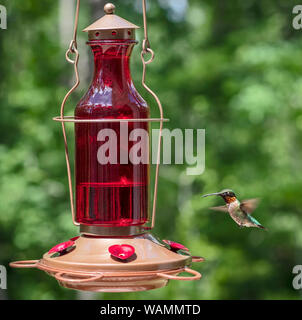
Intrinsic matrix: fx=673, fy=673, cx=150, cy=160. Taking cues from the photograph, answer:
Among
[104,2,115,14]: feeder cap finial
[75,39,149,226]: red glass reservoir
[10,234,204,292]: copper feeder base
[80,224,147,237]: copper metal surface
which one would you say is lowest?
[10,234,204,292]: copper feeder base

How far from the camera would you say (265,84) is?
916cm

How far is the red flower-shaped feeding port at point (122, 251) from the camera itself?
2.50 metres

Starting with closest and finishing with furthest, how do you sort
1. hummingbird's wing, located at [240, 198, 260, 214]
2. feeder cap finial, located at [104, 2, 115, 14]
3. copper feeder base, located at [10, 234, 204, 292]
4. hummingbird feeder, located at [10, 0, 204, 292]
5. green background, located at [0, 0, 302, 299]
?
copper feeder base, located at [10, 234, 204, 292]
hummingbird feeder, located at [10, 0, 204, 292]
feeder cap finial, located at [104, 2, 115, 14]
hummingbird's wing, located at [240, 198, 260, 214]
green background, located at [0, 0, 302, 299]

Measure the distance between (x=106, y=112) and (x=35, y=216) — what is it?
21.0 ft

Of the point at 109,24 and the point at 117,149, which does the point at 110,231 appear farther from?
the point at 109,24

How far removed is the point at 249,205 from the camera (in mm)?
3051

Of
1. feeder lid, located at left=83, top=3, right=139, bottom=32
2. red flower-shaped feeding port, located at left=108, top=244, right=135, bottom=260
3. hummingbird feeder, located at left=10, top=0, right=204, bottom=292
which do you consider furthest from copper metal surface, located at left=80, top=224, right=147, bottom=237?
feeder lid, located at left=83, top=3, right=139, bottom=32

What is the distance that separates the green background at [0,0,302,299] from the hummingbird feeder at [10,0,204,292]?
5208 millimetres

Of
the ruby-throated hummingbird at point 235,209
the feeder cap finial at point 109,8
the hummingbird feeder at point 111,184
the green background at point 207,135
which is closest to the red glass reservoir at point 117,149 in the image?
the hummingbird feeder at point 111,184

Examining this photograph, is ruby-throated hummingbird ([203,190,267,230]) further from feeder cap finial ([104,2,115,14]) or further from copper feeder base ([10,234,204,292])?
feeder cap finial ([104,2,115,14])

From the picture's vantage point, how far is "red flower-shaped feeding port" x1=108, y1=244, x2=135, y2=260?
2.50 metres

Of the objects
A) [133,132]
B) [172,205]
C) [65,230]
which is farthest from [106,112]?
[172,205]

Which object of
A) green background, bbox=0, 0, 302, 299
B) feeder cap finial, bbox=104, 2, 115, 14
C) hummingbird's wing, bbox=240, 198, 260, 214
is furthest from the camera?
green background, bbox=0, 0, 302, 299
